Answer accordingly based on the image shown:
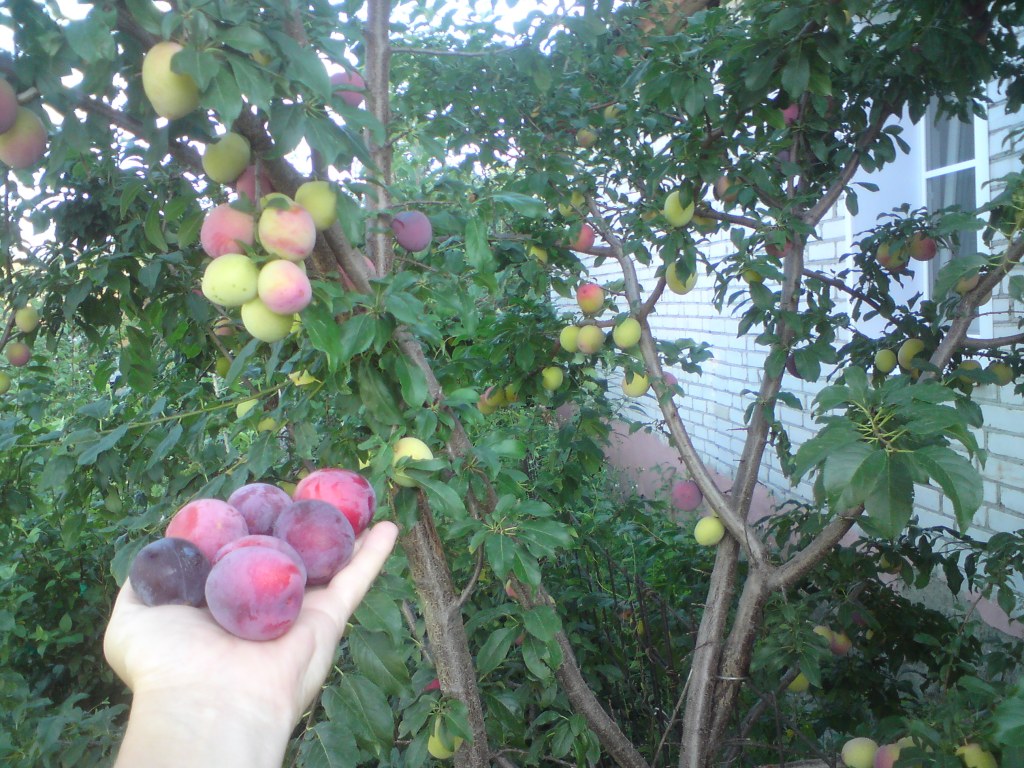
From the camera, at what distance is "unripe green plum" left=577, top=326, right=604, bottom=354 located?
2420 mm

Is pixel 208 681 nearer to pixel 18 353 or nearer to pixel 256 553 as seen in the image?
pixel 256 553

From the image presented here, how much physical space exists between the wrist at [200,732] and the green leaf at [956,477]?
989 mm

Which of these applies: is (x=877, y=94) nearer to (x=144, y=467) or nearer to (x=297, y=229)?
(x=297, y=229)

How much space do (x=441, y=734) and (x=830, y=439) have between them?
3.05 ft

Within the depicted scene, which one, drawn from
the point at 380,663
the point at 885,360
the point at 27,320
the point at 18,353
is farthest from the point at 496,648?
the point at 18,353

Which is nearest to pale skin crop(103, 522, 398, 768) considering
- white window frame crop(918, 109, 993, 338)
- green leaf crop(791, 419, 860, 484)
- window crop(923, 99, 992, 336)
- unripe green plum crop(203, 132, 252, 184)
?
unripe green plum crop(203, 132, 252, 184)

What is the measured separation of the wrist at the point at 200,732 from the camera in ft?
2.44

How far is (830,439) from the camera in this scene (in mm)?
1262

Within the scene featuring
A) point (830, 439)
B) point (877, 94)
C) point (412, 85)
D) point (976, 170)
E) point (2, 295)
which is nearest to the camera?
point (830, 439)

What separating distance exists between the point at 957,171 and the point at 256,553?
3.22m

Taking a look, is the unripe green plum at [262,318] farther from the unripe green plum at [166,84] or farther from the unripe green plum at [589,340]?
the unripe green plum at [589,340]

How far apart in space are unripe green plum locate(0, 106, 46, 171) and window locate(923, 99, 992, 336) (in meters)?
2.83

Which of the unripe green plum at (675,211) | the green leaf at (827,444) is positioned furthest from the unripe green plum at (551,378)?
the green leaf at (827,444)

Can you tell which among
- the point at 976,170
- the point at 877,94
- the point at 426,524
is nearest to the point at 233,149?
the point at 426,524
